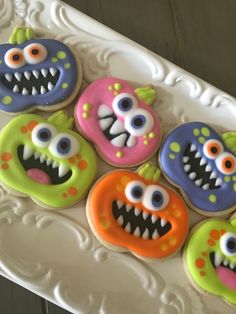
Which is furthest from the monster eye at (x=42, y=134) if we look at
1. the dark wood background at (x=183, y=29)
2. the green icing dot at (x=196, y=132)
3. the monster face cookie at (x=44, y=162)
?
the dark wood background at (x=183, y=29)

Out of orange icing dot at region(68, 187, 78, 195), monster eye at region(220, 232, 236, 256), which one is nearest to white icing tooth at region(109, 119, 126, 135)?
orange icing dot at region(68, 187, 78, 195)

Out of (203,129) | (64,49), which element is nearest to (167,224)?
(203,129)

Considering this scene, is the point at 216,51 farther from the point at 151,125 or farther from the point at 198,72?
the point at 151,125

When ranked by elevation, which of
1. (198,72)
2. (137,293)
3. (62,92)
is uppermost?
(62,92)

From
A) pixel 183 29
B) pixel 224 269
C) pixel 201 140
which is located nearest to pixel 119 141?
pixel 201 140

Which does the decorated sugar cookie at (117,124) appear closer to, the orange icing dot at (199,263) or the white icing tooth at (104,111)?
the white icing tooth at (104,111)
